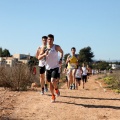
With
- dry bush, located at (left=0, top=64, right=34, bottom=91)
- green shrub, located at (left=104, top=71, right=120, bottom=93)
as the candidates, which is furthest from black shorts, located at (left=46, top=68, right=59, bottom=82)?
green shrub, located at (left=104, top=71, right=120, bottom=93)

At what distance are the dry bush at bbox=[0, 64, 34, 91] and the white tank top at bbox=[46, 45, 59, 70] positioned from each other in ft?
12.3

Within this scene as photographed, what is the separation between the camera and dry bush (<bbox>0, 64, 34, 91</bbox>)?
13.1 metres

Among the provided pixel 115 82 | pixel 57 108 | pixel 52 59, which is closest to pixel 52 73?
pixel 52 59

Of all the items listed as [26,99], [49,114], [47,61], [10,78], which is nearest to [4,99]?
[26,99]

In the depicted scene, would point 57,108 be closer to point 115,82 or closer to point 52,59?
point 52,59

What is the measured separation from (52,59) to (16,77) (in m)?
3.98

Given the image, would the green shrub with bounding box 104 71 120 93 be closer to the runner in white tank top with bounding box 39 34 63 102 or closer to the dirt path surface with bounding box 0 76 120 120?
the dirt path surface with bounding box 0 76 120 120

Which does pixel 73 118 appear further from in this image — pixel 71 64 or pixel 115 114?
pixel 71 64

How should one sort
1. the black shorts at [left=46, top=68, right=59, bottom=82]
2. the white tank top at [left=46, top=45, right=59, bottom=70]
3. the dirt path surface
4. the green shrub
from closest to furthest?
the dirt path surface → the black shorts at [left=46, top=68, right=59, bottom=82] → the white tank top at [left=46, top=45, right=59, bottom=70] → the green shrub

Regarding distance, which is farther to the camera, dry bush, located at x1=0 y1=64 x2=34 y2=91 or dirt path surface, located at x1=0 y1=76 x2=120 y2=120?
dry bush, located at x1=0 y1=64 x2=34 y2=91

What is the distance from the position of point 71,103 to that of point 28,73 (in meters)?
4.58

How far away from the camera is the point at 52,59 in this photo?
9578 mm

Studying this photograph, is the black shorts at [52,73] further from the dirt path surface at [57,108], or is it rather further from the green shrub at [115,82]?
the green shrub at [115,82]

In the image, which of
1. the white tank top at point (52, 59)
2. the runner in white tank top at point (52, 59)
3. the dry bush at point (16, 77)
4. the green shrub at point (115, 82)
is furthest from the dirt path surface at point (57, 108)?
the green shrub at point (115, 82)
